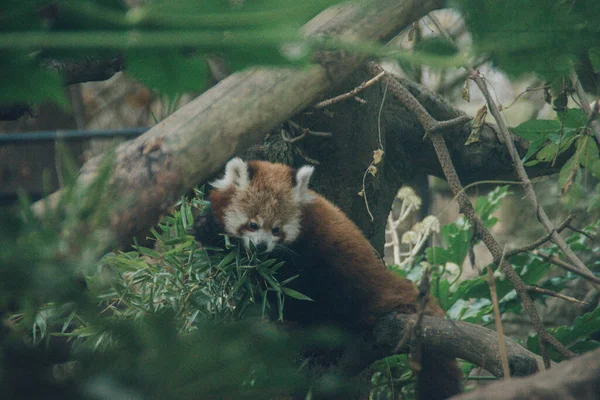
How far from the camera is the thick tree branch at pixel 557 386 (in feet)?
2.24

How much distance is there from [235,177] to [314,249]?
44 centimetres

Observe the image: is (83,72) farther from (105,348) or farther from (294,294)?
(105,348)

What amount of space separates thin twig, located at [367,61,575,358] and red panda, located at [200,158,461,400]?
0.38 meters

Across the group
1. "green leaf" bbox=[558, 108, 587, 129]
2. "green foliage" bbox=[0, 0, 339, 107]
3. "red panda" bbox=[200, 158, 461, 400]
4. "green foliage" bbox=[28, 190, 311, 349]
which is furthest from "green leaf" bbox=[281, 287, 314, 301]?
"green foliage" bbox=[0, 0, 339, 107]

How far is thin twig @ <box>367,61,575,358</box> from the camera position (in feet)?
5.75

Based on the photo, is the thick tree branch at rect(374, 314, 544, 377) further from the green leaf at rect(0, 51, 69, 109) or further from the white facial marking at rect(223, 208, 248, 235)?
the green leaf at rect(0, 51, 69, 109)

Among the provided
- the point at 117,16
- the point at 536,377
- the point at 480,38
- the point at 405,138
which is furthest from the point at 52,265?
the point at 405,138

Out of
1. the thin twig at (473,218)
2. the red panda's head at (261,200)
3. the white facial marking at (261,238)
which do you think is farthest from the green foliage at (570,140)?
the white facial marking at (261,238)

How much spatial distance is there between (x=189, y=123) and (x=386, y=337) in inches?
42.8

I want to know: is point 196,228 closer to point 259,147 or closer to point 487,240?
point 259,147

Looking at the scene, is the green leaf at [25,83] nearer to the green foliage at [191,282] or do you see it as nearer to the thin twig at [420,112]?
the green foliage at [191,282]

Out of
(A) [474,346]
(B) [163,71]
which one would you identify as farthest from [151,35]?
(A) [474,346]

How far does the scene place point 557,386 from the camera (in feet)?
2.35

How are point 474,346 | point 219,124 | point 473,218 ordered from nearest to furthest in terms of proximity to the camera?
point 219,124 < point 474,346 < point 473,218
